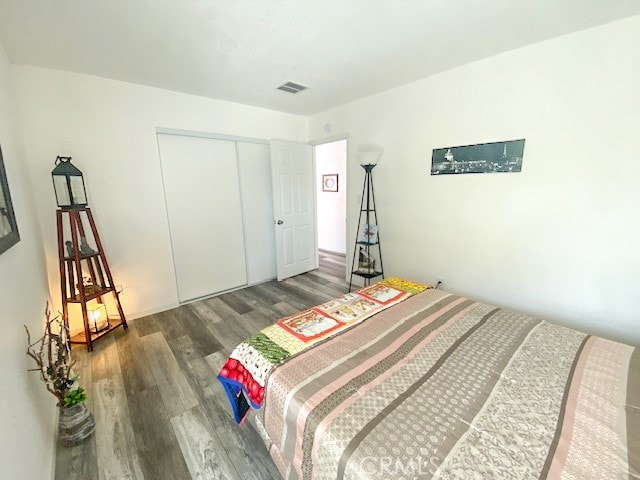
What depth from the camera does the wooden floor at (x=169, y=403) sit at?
4.40 ft

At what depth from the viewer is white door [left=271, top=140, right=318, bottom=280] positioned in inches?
145

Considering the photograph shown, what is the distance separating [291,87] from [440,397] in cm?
292

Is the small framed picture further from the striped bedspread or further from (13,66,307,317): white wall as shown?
the striped bedspread

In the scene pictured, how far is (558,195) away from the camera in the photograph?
1987mm

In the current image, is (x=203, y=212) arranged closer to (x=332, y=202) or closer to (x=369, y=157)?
(x=369, y=157)

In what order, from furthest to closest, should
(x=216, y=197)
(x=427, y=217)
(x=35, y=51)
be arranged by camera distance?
(x=216, y=197) < (x=427, y=217) < (x=35, y=51)

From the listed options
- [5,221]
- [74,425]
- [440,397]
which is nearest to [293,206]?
[5,221]

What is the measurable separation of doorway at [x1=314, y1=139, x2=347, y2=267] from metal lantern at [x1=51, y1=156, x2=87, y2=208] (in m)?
3.47

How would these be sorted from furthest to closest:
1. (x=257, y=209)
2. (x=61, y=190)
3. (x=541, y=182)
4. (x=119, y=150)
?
(x=257, y=209)
(x=119, y=150)
(x=61, y=190)
(x=541, y=182)

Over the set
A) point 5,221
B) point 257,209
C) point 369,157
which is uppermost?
point 369,157

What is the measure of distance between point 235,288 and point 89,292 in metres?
1.59

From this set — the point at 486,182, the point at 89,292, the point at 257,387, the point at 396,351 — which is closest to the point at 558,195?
the point at 486,182

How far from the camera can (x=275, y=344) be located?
1.37 metres

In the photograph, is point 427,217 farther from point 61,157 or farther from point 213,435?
point 61,157
